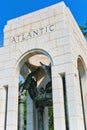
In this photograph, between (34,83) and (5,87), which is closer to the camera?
(5,87)

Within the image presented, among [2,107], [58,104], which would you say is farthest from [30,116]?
[58,104]

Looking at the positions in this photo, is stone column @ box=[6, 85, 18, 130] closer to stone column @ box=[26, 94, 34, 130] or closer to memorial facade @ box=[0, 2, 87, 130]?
memorial facade @ box=[0, 2, 87, 130]

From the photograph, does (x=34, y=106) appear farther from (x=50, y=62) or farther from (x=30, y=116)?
(x=50, y=62)

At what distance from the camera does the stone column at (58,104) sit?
8320mm

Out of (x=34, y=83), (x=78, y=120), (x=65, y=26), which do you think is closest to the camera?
(x=78, y=120)

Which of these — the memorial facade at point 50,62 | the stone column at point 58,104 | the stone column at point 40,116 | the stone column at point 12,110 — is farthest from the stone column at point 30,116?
the stone column at point 58,104

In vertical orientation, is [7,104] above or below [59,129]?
above

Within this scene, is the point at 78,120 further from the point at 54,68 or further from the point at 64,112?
the point at 54,68

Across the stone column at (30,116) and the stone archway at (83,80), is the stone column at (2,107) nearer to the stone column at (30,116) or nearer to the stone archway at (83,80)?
the stone column at (30,116)

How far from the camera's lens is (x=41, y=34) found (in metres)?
10.2

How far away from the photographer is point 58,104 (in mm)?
8594

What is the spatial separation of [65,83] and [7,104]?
276 cm

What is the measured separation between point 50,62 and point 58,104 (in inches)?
90.7

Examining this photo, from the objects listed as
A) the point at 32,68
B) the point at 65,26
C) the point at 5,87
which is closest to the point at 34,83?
the point at 32,68
